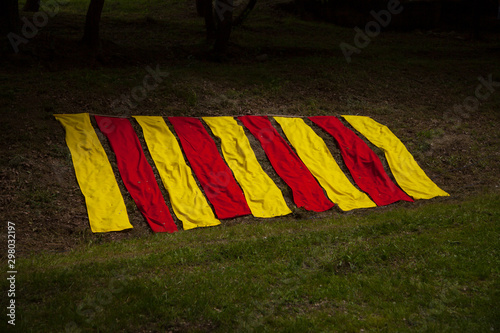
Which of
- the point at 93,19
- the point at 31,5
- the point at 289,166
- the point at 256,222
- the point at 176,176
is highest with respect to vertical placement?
the point at 93,19

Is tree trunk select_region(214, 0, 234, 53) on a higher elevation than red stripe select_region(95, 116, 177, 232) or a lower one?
higher

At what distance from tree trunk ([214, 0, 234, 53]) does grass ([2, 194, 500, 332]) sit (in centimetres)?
808

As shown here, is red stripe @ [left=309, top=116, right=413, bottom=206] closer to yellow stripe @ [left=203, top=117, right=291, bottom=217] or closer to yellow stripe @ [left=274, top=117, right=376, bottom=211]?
yellow stripe @ [left=274, top=117, right=376, bottom=211]

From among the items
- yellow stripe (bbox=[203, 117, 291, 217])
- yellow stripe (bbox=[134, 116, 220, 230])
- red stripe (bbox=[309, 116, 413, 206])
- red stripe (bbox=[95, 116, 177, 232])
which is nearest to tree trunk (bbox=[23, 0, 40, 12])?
red stripe (bbox=[95, 116, 177, 232])

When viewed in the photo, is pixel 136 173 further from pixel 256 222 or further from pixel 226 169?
pixel 256 222

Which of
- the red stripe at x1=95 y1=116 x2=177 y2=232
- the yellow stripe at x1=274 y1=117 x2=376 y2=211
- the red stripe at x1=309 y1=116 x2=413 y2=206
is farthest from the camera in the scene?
the red stripe at x1=309 y1=116 x2=413 y2=206

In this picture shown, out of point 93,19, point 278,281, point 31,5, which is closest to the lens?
point 278,281

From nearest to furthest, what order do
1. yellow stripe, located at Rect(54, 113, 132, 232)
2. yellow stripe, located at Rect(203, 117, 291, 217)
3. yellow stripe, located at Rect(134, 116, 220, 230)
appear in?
yellow stripe, located at Rect(54, 113, 132, 232), yellow stripe, located at Rect(134, 116, 220, 230), yellow stripe, located at Rect(203, 117, 291, 217)

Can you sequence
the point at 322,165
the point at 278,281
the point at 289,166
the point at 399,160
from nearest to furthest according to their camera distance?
the point at 278,281, the point at 289,166, the point at 322,165, the point at 399,160

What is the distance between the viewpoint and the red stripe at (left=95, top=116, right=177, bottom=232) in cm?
767

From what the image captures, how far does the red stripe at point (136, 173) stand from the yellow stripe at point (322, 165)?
3376 millimetres

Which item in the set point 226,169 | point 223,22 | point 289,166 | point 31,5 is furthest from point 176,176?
point 31,5

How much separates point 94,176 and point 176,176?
152 centimetres

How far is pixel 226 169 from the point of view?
909cm
